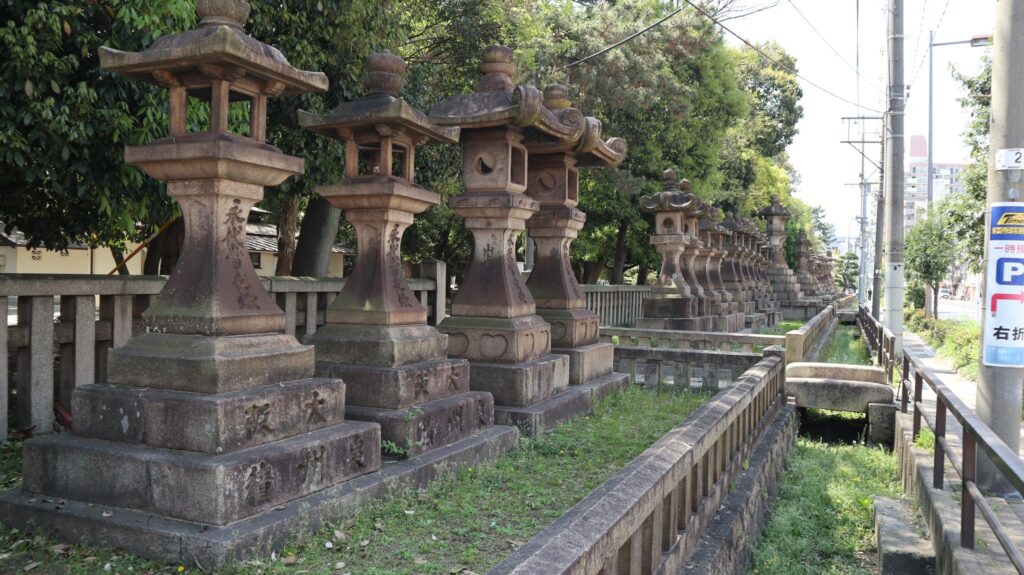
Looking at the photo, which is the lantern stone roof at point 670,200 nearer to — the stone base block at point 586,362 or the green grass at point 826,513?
the green grass at point 826,513

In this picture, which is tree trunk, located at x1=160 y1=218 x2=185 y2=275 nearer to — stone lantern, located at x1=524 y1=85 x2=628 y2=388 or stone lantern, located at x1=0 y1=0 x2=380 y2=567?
stone lantern, located at x1=524 y1=85 x2=628 y2=388

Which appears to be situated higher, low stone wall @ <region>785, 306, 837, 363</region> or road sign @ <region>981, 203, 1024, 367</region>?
road sign @ <region>981, 203, 1024, 367</region>

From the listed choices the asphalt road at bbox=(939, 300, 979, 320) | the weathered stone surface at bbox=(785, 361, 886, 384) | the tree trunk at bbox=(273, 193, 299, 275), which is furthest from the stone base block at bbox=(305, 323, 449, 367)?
the asphalt road at bbox=(939, 300, 979, 320)

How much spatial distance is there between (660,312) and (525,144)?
29.5 feet

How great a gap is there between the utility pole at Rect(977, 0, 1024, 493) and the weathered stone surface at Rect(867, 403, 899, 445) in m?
4.67

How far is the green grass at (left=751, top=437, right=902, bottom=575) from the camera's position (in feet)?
20.5

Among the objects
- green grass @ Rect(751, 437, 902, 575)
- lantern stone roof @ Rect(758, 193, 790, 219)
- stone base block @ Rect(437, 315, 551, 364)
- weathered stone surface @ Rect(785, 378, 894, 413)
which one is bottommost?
green grass @ Rect(751, 437, 902, 575)

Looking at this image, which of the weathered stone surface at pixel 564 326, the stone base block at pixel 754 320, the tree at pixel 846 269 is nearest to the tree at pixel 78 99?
the weathered stone surface at pixel 564 326

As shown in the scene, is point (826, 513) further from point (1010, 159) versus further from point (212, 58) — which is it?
point (212, 58)

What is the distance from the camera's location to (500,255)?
272 inches

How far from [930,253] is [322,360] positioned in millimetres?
32817

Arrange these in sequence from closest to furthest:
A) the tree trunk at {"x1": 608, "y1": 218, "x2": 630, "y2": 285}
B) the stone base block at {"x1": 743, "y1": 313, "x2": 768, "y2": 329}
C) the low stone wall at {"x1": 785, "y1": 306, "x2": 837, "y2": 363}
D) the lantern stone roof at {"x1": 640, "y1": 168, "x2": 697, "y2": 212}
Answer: the low stone wall at {"x1": 785, "y1": 306, "x2": 837, "y2": 363} → the lantern stone roof at {"x1": 640, "y1": 168, "x2": 697, "y2": 212} → the stone base block at {"x1": 743, "y1": 313, "x2": 768, "y2": 329} → the tree trunk at {"x1": 608, "y1": 218, "x2": 630, "y2": 285}

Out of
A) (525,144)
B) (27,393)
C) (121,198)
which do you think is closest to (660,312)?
(525,144)

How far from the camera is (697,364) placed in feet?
31.3
